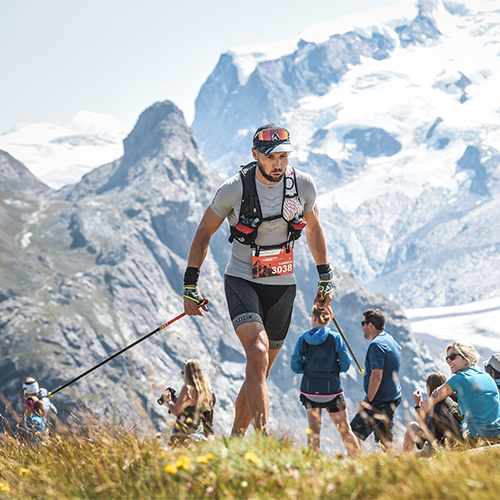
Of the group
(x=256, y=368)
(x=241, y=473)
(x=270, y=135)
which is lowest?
(x=256, y=368)

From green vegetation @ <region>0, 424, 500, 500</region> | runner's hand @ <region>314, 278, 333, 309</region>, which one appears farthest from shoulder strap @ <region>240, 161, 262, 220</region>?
green vegetation @ <region>0, 424, 500, 500</region>

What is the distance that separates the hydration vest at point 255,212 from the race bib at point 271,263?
7 cm

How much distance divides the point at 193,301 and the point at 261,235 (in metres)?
1.03

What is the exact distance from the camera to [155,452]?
367 cm

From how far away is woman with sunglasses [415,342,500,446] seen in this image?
619 centimetres

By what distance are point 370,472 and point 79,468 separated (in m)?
2.00

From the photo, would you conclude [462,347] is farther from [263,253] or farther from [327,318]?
[263,253]

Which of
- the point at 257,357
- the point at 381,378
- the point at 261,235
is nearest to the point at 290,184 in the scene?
the point at 261,235

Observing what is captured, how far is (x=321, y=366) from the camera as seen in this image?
8.02m

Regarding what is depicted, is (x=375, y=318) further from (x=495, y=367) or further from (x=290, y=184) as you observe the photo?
(x=290, y=184)

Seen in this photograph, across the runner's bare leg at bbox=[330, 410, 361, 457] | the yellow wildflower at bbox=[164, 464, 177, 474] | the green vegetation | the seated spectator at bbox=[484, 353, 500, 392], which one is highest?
the yellow wildflower at bbox=[164, 464, 177, 474]

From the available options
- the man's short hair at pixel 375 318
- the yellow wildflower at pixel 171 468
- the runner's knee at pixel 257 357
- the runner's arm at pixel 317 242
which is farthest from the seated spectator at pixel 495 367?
the yellow wildflower at pixel 171 468

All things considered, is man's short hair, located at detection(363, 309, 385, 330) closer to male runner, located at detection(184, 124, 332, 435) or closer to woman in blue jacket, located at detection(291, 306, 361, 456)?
woman in blue jacket, located at detection(291, 306, 361, 456)

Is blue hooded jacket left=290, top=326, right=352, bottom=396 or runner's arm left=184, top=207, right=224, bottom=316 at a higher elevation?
runner's arm left=184, top=207, right=224, bottom=316
